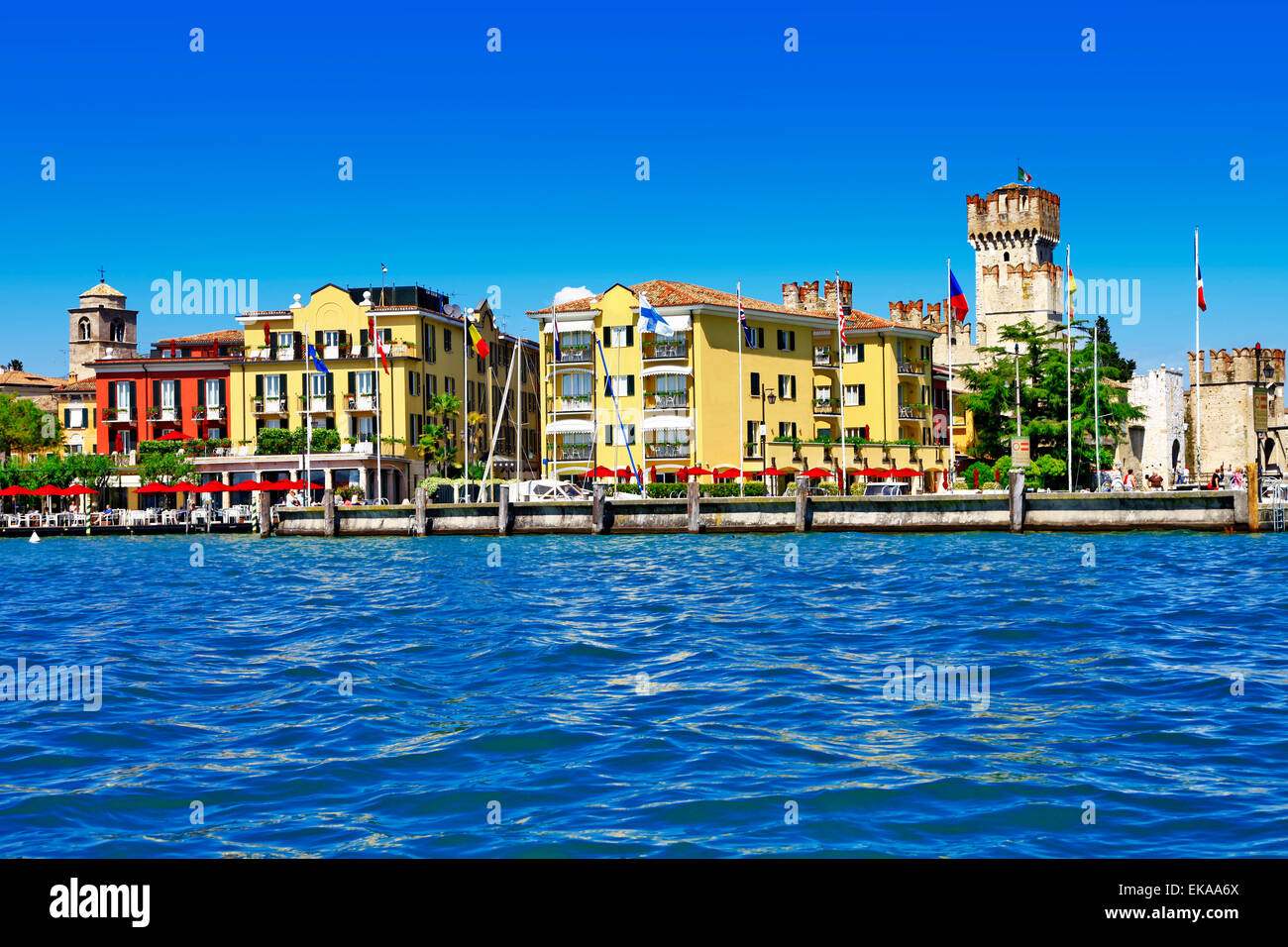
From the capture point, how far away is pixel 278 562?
1812 inches

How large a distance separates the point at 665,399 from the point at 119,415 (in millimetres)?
39661

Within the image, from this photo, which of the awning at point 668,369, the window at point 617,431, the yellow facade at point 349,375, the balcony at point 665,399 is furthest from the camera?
the yellow facade at point 349,375

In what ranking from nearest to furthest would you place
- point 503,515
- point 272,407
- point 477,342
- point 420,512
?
point 503,515 → point 420,512 → point 477,342 → point 272,407

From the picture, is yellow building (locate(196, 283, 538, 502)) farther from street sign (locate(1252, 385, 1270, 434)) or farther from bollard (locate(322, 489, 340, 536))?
street sign (locate(1252, 385, 1270, 434))

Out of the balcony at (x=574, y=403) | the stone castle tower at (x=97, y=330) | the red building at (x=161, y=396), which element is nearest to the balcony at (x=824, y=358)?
the balcony at (x=574, y=403)

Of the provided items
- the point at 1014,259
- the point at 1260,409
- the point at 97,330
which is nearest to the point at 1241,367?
the point at 1260,409

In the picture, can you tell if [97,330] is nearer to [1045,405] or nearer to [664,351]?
[664,351]

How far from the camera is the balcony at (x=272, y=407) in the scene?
272ft

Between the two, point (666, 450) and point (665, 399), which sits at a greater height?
point (665, 399)

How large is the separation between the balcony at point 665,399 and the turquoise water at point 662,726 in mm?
46696

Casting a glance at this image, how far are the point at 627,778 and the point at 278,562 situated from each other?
37574 millimetres

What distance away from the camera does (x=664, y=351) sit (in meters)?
77.2

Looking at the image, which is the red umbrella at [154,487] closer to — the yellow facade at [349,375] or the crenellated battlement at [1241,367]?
the yellow facade at [349,375]
